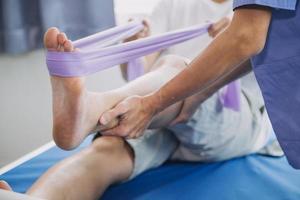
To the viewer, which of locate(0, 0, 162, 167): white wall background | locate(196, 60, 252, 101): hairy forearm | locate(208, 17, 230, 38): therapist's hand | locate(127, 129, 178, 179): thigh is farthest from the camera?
locate(0, 0, 162, 167): white wall background

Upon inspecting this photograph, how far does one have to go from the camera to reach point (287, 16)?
0.70 metres

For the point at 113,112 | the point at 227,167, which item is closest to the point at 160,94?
the point at 113,112

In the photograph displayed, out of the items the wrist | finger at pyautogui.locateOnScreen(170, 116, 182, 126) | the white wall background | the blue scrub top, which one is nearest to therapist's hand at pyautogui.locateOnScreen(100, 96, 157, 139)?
the wrist

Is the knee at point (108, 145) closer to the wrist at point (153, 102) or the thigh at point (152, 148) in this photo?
the thigh at point (152, 148)

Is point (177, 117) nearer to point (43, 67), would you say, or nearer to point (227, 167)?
point (227, 167)

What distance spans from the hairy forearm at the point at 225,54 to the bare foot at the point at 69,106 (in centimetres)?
15

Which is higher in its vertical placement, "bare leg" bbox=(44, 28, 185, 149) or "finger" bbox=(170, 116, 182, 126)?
"bare leg" bbox=(44, 28, 185, 149)

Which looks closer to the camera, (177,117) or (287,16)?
(287,16)

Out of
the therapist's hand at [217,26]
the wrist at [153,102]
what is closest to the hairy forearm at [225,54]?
the wrist at [153,102]

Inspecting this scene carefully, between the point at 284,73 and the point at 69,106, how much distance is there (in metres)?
0.39

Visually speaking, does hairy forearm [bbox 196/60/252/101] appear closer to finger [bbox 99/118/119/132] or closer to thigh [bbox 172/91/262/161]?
thigh [bbox 172/91/262/161]

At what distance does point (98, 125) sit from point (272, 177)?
0.49 metres

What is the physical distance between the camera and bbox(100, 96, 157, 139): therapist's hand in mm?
825

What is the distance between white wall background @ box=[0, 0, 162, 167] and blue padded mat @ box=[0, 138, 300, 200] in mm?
398
